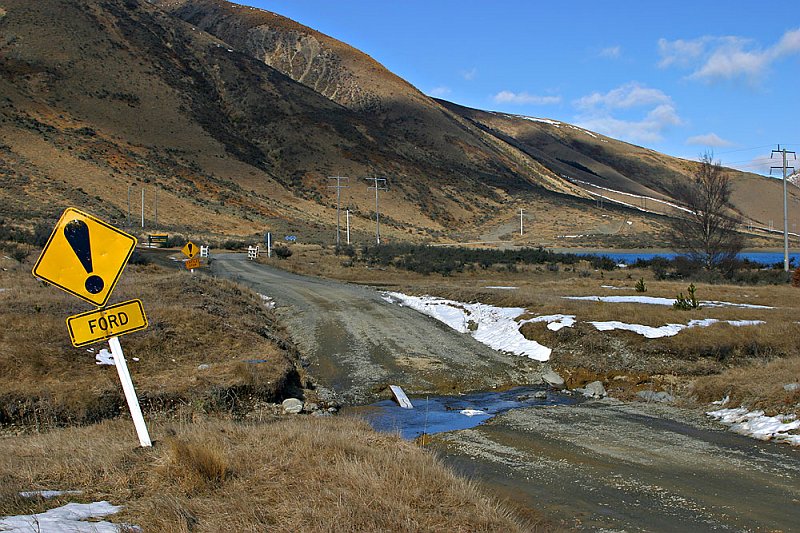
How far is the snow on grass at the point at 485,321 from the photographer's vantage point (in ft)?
61.7

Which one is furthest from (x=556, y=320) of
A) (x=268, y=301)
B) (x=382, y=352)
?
(x=268, y=301)

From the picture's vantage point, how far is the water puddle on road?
1177cm

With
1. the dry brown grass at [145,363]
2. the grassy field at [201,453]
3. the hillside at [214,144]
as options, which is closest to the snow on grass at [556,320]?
the dry brown grass at [145,363]

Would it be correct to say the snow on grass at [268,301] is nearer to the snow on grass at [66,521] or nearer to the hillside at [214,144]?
the snow on grass at [66,521]

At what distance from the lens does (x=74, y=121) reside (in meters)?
86.8

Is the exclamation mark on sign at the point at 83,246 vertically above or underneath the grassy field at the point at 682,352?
above

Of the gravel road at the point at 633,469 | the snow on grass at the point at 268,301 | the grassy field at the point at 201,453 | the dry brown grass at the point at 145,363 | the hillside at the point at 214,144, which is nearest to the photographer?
the grassy field at the point at 201,453

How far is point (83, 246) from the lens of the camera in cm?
677

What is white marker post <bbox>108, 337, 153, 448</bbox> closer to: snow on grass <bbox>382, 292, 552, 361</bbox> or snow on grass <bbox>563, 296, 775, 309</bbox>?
snow on grass <bbox>382, 292, 552, 361</bbox>

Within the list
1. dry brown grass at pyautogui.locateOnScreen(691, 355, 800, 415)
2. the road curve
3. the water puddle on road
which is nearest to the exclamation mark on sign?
the water puddle on road

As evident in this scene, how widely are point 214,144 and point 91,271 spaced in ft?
321

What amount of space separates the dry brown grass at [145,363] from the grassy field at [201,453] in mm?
34

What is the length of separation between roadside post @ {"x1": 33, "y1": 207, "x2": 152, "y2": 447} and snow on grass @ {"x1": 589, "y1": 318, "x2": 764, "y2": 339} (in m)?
13.9

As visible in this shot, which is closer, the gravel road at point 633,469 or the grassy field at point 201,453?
the grassy field at point 201,453
